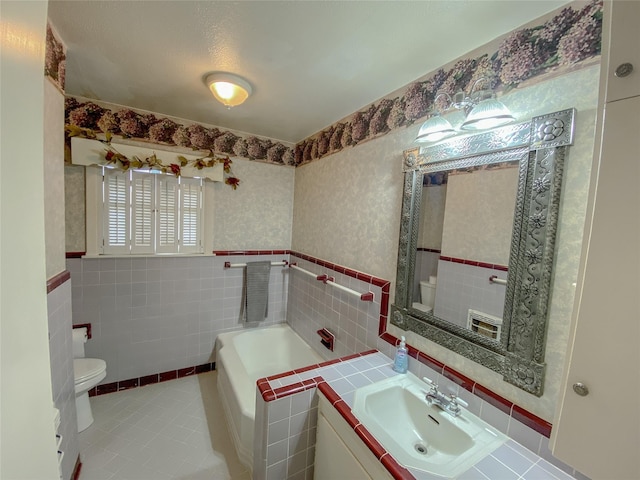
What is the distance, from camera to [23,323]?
38cm

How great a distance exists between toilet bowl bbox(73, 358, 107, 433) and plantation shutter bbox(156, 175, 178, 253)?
96cm

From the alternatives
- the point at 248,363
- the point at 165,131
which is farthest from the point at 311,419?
the point at 165,131

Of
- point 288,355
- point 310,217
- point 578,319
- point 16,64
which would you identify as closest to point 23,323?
point 16,64

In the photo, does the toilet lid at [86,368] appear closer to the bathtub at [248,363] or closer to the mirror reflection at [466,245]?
the bathtub at [248,363]

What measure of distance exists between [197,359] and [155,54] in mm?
2505

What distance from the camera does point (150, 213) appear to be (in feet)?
7.47

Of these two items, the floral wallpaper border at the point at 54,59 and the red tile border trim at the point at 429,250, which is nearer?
the floral wallpaper border at the point at 54,59

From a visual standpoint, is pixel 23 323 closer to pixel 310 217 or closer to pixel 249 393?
pixel 249 393

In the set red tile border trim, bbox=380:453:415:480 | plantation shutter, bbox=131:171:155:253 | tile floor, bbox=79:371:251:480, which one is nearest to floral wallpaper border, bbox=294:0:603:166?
red tile border trim, bbox=380:453:415:480

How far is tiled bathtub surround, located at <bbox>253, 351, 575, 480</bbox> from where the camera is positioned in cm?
99

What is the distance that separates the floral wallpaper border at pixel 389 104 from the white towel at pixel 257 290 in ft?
3.69

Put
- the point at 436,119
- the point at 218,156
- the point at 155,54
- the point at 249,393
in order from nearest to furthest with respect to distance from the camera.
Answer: the point at 436,119
the point at 155,54
the point at 249,393
the point at 218,156

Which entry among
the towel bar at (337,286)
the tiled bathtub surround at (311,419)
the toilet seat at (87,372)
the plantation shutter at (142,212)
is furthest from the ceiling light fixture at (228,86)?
the toilet seat at (87,372)

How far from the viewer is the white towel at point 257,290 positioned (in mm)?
2682
